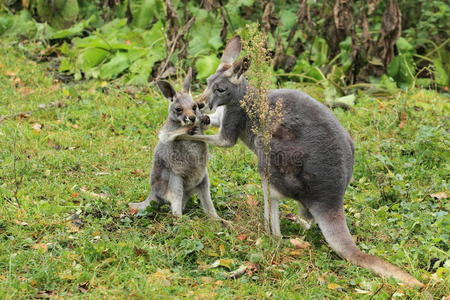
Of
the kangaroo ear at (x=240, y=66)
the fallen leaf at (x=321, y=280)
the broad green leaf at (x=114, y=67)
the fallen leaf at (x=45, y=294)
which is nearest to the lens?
the fallen leaf at (x=45, y=294)

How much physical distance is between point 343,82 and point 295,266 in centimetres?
478

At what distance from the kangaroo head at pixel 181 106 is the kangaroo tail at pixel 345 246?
4.16 feet

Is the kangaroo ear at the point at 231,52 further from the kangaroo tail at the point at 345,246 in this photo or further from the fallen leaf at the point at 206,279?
the fallen leaf at the point at 206,279

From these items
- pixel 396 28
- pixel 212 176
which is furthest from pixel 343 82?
pixel 212 176

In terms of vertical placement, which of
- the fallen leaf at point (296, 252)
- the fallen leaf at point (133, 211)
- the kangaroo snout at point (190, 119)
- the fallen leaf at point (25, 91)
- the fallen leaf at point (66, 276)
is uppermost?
the kangaroo snout at point (190, 119)

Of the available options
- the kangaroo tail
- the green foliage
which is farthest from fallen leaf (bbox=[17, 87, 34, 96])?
the kangaroo tail

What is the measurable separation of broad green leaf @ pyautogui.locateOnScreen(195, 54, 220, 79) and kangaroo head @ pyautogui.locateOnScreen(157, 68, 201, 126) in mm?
3412

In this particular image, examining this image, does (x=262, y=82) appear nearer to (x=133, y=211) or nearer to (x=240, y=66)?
(x=240, y=66)

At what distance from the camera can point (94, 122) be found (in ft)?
25.5

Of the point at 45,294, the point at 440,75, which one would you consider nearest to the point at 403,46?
the point at 440,75

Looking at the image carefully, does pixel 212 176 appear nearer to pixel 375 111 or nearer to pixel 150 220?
pixel 150 220

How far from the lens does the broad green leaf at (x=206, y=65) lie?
9.00 meters

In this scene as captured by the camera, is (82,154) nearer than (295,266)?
No

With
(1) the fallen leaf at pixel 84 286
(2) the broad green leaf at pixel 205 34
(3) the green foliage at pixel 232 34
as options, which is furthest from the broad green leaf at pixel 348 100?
(1) the fallen leaf at pixel 84 286
